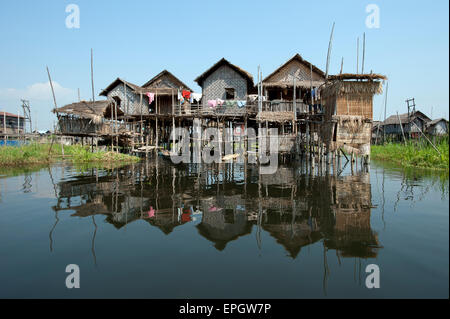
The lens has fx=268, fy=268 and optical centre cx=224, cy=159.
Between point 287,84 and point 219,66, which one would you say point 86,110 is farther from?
point 287,84

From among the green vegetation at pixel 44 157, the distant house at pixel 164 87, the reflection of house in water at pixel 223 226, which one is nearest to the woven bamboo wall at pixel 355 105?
the reflection of house in water at pixel 223 226

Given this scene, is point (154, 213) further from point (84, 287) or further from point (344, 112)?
point (344, 112)

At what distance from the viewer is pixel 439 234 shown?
16.1 feet

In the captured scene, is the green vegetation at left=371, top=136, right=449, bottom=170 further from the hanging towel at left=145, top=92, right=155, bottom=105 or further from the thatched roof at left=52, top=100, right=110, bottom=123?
the thatched roof at left=52, top=100, right=110, bottom=123

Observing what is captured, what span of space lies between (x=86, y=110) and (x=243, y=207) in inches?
657

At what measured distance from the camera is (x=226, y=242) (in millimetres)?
4809

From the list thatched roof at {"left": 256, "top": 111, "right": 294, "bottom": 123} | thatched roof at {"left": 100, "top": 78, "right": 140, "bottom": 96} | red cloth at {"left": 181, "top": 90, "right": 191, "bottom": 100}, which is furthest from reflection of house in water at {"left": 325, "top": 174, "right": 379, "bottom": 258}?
thatched roof at {"left": 100, "top": 78, "right": 140, "bottom": 96}

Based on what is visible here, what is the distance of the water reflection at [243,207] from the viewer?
497cm

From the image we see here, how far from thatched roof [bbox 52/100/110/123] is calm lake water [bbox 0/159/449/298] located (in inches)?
434

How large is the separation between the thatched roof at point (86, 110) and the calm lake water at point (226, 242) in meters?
11.0

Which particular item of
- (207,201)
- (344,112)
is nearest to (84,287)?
(207,201)

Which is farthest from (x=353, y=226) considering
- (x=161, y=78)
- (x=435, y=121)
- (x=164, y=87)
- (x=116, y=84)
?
(x=435, y=121)

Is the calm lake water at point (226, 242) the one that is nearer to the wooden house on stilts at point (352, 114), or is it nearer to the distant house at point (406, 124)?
the wooden house on stilts at point (352, 114)

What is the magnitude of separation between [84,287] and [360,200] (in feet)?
22.8
